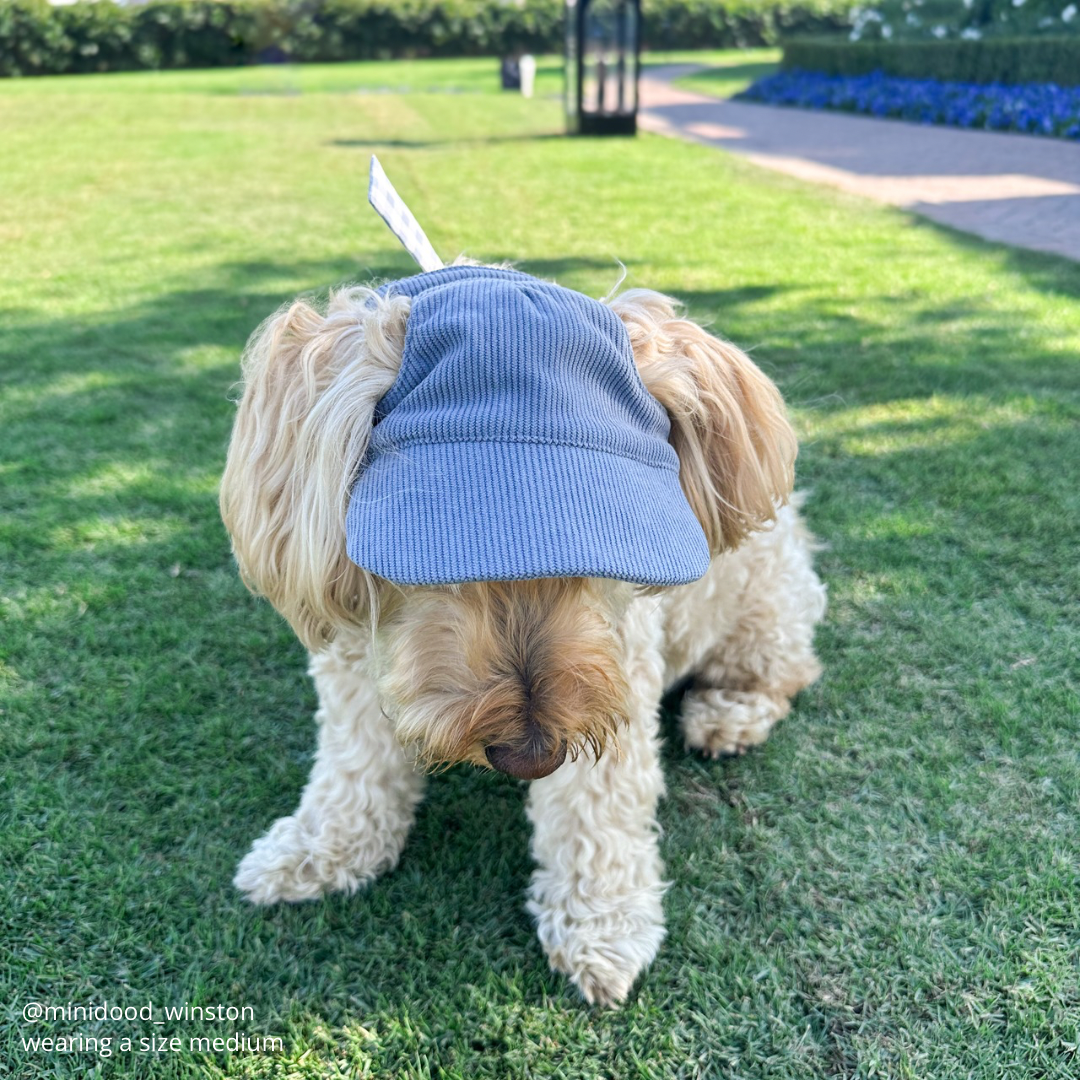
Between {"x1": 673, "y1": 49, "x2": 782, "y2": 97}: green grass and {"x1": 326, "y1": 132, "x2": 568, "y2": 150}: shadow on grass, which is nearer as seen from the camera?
{"x1": 326, "y1": 132, "x2": 568, "y2": 150}: shadow on grass

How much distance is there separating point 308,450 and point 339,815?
111 cm

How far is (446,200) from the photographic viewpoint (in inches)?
409

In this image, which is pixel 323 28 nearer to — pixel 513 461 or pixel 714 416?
pixel 714 416

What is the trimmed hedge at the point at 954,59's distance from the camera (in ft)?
48.8

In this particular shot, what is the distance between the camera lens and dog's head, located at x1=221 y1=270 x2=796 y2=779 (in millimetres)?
1596

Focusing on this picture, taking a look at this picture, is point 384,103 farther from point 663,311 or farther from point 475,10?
point 663,311

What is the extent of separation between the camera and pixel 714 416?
184 cm

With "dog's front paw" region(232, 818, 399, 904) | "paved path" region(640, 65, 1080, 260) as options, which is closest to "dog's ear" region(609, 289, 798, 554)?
"dog's front paw" region(232, 818, 399, 904)

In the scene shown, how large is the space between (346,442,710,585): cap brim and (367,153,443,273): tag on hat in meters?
0.86

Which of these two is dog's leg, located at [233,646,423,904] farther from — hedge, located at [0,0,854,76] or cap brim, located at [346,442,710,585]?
hedge, located at [0,0,854,76]

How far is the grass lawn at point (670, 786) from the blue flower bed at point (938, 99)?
371 inches

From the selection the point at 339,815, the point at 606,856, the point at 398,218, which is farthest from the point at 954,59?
the point at 339,815

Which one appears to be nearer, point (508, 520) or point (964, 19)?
point (508, 520)

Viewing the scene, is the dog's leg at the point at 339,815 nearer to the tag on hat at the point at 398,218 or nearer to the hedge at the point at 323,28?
the tag on hat at the point at 398,218
